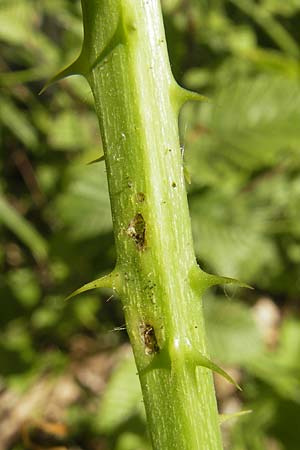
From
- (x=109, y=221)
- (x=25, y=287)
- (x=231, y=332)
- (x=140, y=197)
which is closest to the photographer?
(x=140, y=197)

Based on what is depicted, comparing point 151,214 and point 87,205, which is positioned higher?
point 151,214

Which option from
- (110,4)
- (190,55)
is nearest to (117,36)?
(110,4)

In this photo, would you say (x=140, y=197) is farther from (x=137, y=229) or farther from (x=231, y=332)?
(x=231, y=332)

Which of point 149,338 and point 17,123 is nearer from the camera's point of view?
point 149,338

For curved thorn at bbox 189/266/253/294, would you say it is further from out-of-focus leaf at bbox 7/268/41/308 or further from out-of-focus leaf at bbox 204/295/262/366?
out-of-focus leaf at bbox 7/268/41/308

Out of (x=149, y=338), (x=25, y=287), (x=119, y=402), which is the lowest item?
(x=119, y=402)

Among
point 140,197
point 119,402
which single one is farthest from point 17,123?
point 140,197

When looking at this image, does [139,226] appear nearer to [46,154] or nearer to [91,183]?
[91,183]
